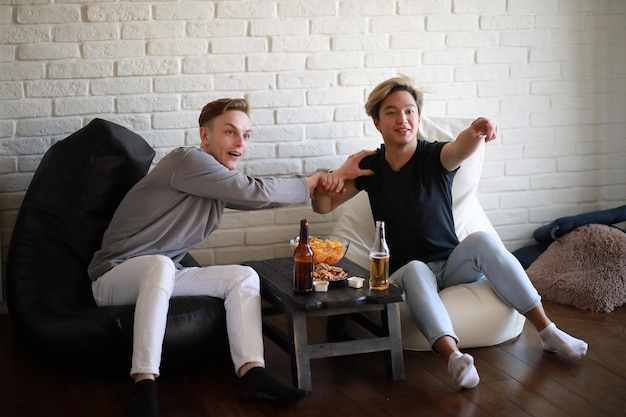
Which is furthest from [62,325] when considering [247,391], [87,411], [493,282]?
[493,282]

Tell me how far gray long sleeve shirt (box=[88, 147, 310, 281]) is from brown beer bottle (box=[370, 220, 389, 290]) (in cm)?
46

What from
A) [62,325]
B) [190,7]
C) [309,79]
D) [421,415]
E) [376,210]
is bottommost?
[421,415]

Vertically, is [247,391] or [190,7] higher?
[190,7]

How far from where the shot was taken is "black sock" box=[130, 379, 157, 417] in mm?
2654

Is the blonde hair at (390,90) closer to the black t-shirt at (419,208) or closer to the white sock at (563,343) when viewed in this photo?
the black t-shirt at (419,208)

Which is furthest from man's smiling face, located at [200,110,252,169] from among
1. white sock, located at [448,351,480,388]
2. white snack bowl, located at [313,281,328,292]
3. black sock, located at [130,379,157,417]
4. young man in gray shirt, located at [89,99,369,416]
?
white sock, located at [448,351,480,388]

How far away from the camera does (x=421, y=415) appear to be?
8.91 feet

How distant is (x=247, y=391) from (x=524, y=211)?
2.36 meters

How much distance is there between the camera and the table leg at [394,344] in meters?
3.03

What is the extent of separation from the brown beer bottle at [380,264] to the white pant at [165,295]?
1.38ft

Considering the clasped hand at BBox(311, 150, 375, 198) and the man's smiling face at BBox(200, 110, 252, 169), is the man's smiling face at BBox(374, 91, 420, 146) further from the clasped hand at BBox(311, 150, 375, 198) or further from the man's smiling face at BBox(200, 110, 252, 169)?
the man's smiling face at BBox(200, 110, 252, 169)

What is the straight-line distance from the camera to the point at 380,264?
2.97m

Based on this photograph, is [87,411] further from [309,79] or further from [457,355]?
[309,79]

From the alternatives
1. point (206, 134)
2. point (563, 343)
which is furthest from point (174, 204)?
point (563, 343)
